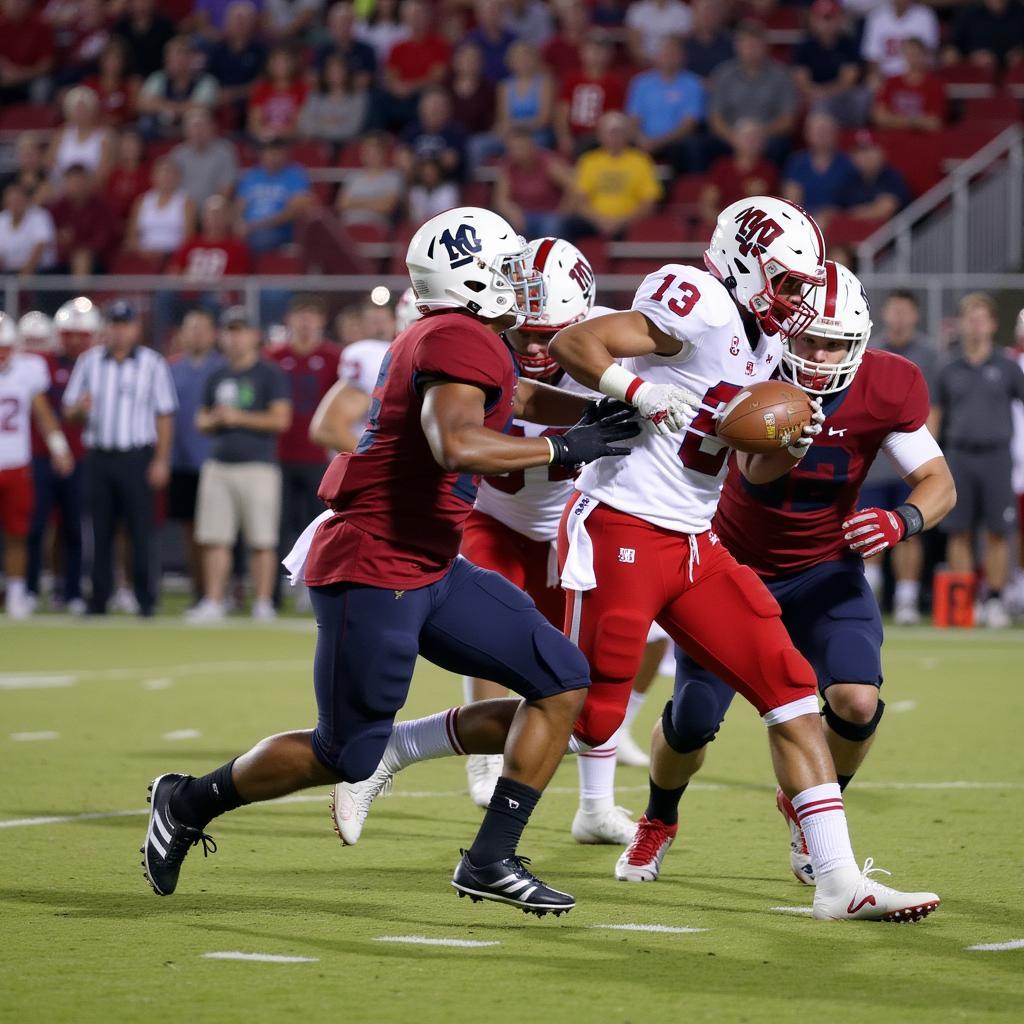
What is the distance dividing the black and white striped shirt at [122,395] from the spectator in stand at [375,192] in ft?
11.0

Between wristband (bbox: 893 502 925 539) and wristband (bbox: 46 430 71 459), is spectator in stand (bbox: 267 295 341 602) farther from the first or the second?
wristband (bbox: 893 502 925 539)

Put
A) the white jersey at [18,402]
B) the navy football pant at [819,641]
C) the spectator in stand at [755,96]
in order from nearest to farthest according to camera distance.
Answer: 1. the navy football pant at [819,641]
2. the white jersey at [18,402]
3. the spectator in stand at [755,96]

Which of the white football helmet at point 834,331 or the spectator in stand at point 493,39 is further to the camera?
the spectator in stand at point 493,39

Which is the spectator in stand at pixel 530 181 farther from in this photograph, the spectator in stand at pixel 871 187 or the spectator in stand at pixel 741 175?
the spectator in stand at pixel 871 187

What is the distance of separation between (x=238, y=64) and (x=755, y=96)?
222 inches

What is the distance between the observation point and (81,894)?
5.11 meters

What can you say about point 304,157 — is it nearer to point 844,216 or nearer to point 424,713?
point 844,216

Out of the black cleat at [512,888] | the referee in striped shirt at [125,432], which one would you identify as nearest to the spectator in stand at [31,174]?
the referee in striped shirt at [125,432]

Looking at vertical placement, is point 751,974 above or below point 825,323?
below

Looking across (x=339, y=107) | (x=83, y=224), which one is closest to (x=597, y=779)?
(x=83, y=224)

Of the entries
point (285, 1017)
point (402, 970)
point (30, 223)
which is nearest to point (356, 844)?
point (402, 970)

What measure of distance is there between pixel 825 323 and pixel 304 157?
42.9 feet

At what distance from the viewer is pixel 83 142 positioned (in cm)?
1816

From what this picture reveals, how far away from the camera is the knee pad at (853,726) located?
17.5ft
